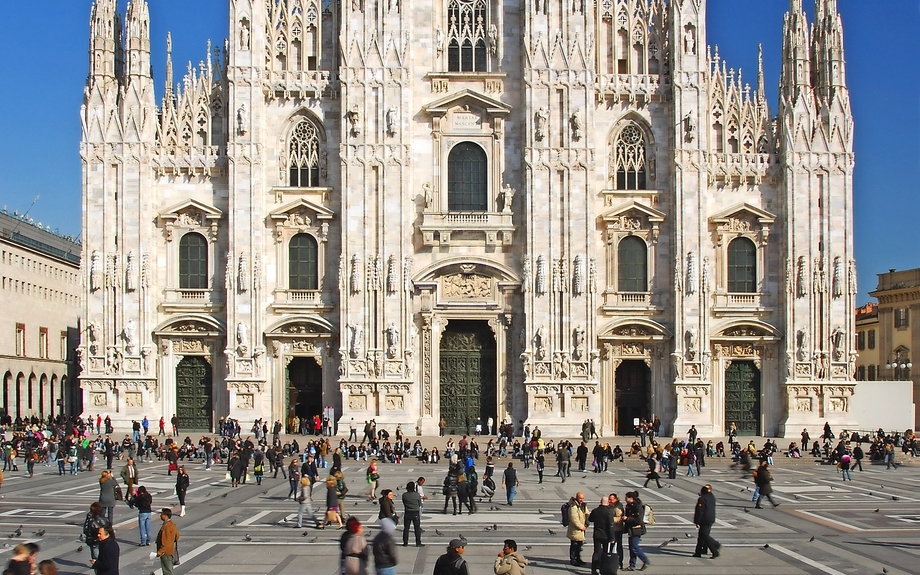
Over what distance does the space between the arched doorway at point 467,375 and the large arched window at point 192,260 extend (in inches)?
488

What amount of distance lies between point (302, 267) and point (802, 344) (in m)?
24.8

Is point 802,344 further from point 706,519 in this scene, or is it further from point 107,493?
point 107,493

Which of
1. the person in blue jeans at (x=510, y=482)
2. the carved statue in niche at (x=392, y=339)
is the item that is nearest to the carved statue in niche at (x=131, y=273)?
the carved statue in niche at (x=392, y=339)

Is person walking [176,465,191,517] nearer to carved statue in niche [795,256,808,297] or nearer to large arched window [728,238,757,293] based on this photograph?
large arched window [728,238,757,293]

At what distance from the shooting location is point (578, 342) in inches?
2050

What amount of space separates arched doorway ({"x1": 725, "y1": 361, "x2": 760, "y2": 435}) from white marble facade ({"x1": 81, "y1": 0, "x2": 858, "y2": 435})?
0.28 m

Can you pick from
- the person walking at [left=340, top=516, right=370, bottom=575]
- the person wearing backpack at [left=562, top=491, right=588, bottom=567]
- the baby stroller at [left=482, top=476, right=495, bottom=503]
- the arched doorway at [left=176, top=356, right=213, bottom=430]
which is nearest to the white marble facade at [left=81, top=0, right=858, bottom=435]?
the arched doorway at [left=176, top=356, right=213, bottom=430]

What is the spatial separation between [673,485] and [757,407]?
1826cm

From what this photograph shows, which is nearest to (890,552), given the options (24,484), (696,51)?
(24,484)

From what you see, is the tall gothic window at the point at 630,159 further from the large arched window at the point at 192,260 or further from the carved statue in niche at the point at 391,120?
the large arched window at the point at 192,260

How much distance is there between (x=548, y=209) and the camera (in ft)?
173

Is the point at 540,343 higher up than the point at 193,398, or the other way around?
the point at 540,343

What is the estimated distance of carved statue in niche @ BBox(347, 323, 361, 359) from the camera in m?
52.0

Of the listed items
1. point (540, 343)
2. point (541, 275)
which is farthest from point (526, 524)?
point (541, 275)
